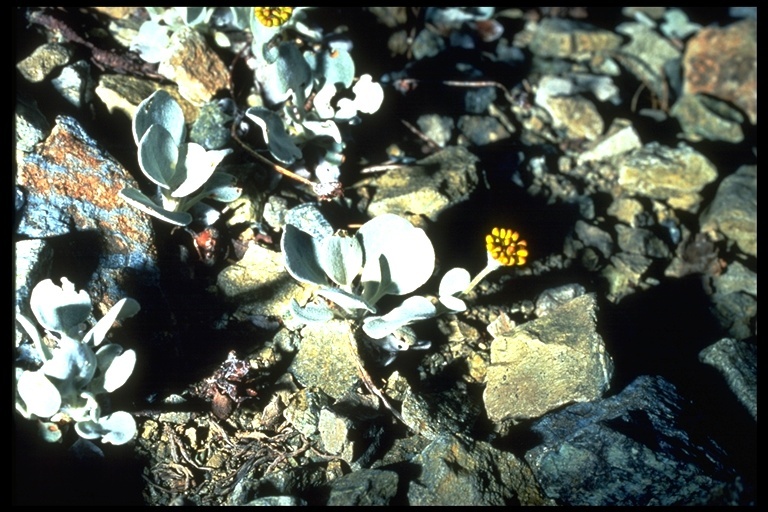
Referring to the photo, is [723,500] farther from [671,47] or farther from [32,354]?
[671,47]

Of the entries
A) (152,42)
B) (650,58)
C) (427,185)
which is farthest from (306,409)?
(650,58)

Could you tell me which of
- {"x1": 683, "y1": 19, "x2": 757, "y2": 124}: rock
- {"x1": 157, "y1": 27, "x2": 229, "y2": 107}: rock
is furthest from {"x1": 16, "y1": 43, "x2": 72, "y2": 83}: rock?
{"x1": 683, "y1": 19, "x2": 757, "y2": 124}: rock

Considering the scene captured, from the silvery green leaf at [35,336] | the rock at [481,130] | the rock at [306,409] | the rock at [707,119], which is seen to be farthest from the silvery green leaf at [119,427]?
the rock at [707,119]

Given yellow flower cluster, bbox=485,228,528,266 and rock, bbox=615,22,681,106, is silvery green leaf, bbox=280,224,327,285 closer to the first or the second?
yellow flower cluster, bbox=485,228,528,266

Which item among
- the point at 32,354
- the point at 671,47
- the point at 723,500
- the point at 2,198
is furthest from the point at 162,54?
the point at 671,47

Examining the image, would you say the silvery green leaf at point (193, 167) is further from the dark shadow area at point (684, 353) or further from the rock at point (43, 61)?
the dark shadow area at point (684, 353)

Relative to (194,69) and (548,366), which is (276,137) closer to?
(194,69)
